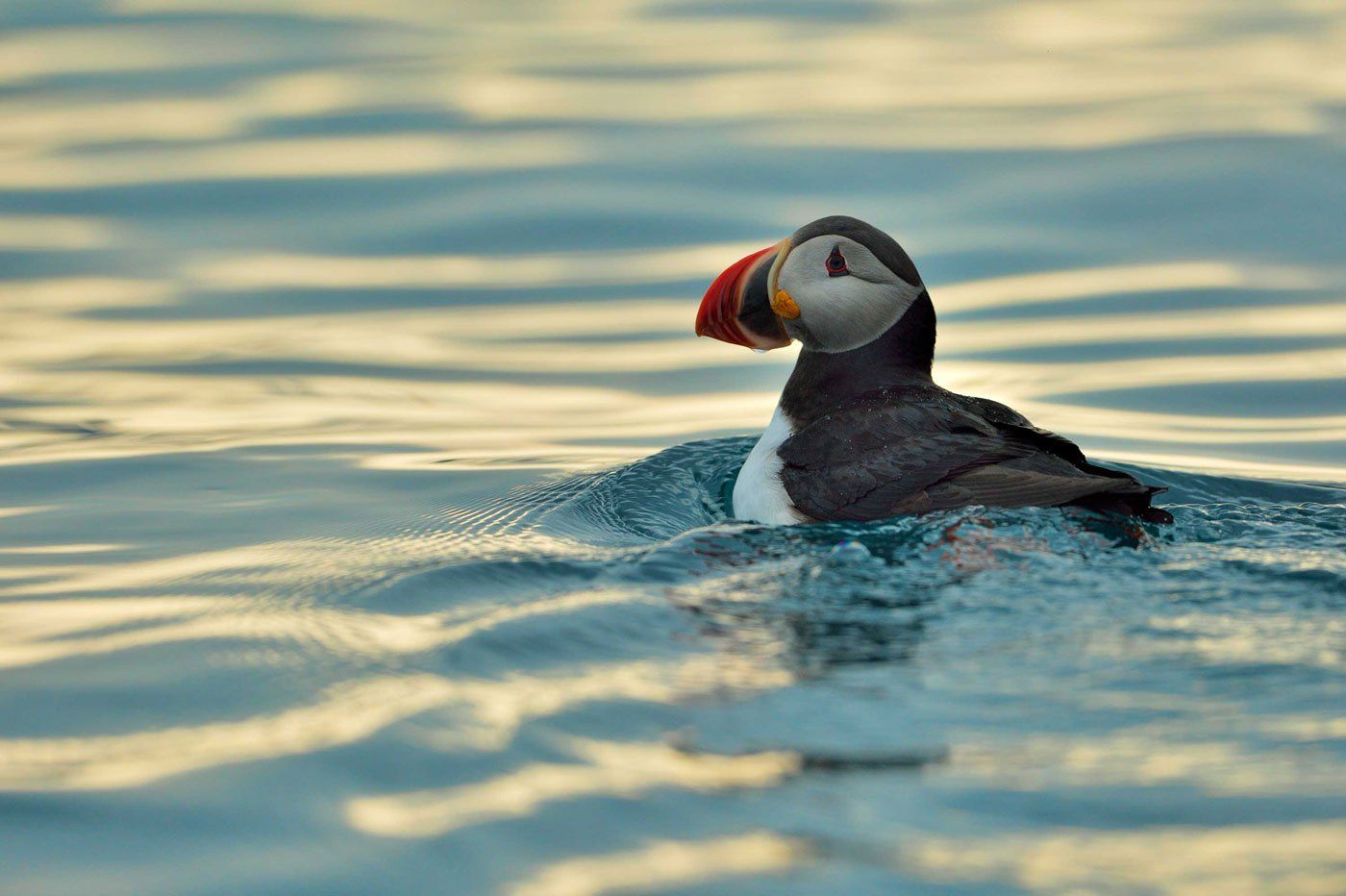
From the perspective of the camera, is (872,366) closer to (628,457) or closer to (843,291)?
(843,291)

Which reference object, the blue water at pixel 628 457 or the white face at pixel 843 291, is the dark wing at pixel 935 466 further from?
the white face at pixel 843 291

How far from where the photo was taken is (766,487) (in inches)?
217

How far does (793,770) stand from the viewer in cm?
343

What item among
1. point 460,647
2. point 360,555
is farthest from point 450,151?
point 460,647

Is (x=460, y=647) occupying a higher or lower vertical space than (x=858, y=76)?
lower

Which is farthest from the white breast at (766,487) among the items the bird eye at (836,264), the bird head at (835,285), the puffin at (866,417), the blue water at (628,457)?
the bird eye at (836,264)

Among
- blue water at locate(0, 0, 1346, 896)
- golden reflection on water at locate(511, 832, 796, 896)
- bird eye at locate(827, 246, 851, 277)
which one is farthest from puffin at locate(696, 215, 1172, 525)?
golden reflection on water at locate(511, 832, 796, 896)

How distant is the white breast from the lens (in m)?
5.39

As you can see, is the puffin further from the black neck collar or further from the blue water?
the blue water

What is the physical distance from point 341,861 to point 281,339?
559 centimetres

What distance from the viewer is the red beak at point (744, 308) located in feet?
20.0

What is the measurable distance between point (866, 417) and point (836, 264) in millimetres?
750

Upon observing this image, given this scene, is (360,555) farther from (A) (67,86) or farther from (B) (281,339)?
(A) (67,86)

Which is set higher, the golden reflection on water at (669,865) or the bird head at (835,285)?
the bird head at (835,285)
